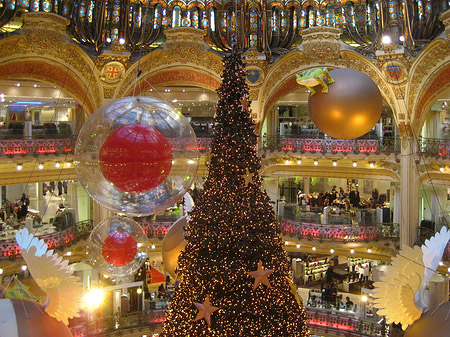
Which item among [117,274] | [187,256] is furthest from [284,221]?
[187,256]

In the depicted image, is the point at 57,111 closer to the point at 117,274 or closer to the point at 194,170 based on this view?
the point at 117,274

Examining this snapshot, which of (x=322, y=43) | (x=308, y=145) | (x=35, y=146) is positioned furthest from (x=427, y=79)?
(x=35, y=146)

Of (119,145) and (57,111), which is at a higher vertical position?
(57,111)

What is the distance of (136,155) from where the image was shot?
4.70m

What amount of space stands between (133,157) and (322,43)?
43.3 feet

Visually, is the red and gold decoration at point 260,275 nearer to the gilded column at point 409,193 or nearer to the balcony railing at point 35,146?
the balcony railing at point 35,146

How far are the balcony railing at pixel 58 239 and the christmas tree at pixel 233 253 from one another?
29.8ft

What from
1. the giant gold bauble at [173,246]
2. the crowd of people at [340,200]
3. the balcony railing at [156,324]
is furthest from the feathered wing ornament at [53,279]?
the crowd of people at [340,200]

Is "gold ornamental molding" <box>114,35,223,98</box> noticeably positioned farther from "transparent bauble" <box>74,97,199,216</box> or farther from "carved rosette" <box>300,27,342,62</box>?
"transparent bauble" <box>74,97,199,216</box>

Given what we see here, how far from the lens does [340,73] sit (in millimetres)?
6004

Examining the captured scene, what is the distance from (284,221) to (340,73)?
516 inches

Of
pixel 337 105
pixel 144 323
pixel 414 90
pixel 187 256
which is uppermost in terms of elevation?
pixel 414 90

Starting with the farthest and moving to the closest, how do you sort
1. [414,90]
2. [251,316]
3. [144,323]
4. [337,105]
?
[414,90] → [144,323] → [251,316] → [337,105]

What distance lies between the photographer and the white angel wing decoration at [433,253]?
19.5 feet
